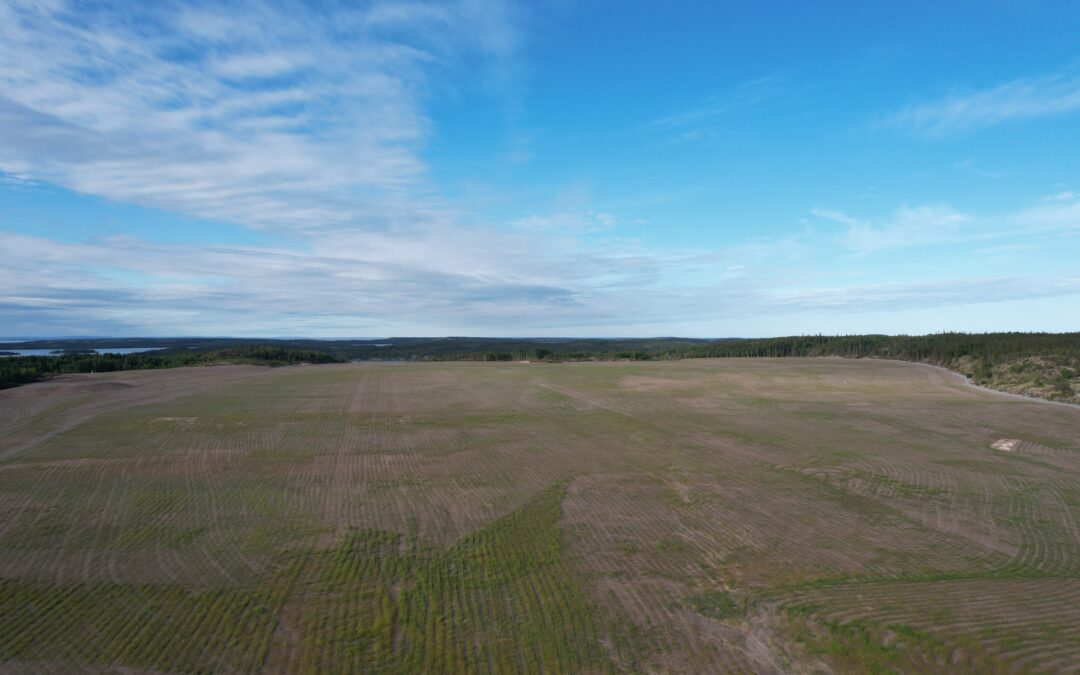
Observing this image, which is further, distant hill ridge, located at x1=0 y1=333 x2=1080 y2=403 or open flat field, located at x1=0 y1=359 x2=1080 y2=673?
distant hill ridge, located at x1=0 y1=333 x2=1080 y2=403

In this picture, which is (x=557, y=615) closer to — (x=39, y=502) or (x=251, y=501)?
(x=251, y=501)

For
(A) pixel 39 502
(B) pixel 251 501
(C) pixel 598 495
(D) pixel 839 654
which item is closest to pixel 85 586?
(B) pixel 251 501

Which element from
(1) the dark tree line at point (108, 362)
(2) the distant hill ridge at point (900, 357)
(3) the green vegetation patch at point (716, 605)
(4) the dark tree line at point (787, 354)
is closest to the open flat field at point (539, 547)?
(3) the green vegetation patch at point (716, 605)

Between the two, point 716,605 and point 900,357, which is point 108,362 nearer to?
point 716,605

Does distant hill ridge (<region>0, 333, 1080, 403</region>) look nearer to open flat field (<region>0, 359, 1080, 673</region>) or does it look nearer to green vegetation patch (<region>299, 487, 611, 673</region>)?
open flat field (<region>0, 359, 1080, 673</region>)

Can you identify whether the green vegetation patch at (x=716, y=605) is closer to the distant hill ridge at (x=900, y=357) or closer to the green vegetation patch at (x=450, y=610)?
the green vegetation patch at (x=450, y=610)

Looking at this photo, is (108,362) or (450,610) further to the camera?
(108,362)

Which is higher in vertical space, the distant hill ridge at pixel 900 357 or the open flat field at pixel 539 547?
the distant hill ridge at pixel 900 357

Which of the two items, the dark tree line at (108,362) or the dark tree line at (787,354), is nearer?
the dark tree line at (108,362)

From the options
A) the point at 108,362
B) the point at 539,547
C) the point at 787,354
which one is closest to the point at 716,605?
the point at 539,547

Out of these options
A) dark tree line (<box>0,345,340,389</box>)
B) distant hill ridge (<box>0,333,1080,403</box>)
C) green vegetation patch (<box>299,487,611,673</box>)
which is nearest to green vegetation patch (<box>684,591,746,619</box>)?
green vegetation patch (<box>299,487,611,673</box>)
